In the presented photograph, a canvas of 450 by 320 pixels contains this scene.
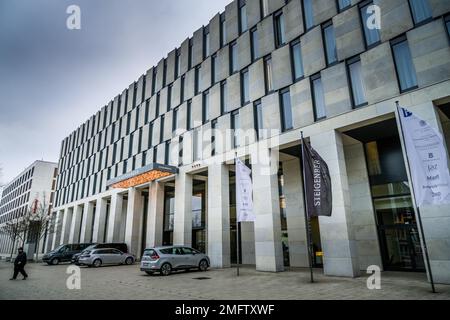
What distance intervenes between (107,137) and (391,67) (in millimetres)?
34825

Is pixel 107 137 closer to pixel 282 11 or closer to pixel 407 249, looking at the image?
pixel 282 11

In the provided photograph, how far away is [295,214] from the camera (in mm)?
20328

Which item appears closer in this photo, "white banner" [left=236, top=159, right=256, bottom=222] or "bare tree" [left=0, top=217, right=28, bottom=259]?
"white banner" [left=236, top=159, right=256, bottom=222]

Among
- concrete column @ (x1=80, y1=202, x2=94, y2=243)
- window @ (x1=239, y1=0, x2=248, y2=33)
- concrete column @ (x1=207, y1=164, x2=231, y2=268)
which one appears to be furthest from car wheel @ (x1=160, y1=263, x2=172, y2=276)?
concrete column @ (x1=80, y1=202, x2=94, y2=243)

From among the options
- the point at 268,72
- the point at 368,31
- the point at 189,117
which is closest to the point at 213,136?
the point at 189,117

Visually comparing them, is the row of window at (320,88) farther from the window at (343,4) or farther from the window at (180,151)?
the window at (343,4)

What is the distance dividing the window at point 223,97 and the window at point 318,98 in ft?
25.4

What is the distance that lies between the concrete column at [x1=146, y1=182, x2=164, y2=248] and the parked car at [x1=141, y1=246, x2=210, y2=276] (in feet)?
29.4

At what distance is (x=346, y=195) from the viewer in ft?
49.2

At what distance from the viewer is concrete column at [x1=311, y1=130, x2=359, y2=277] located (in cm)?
1415

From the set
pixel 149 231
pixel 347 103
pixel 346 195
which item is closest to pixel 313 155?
pixel 346 195

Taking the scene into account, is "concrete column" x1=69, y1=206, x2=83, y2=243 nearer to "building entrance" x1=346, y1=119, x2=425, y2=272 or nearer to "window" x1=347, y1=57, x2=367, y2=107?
"building entrance" x1=346, y1=119, x2=425, y2=272

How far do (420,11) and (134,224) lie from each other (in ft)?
93.6

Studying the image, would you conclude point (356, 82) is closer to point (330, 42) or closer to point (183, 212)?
point (330, 42)
